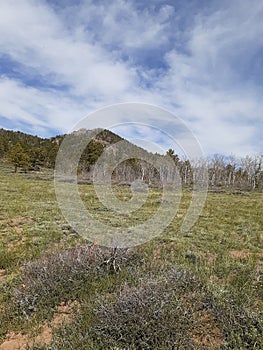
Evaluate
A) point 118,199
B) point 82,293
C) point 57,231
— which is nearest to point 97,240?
point 57,231

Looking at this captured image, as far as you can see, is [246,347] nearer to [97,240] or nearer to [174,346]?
[174,346]

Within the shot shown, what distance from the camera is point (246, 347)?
3713 mm

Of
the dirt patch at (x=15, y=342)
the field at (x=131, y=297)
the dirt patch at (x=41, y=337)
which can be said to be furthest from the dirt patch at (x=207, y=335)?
the dirt patch at (x=15, y=342)

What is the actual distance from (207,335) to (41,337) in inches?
100

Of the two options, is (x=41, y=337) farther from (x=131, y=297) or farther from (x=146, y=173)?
(x=146, y=173)

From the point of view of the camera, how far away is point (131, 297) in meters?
4.41

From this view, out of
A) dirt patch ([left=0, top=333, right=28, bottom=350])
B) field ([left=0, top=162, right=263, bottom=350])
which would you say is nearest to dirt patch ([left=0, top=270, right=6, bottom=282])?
field ([left=0, top=162, right=263, bottom=350])

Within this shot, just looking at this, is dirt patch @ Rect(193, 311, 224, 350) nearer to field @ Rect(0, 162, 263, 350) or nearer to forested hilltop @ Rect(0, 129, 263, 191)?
field @ Rect(0, 162, 263, 350)

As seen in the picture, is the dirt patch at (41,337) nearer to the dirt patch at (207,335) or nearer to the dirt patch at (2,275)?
the dirt patch at (2,275)

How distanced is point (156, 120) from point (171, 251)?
3.79 meters

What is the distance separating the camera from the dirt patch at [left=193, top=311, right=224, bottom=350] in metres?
3.83

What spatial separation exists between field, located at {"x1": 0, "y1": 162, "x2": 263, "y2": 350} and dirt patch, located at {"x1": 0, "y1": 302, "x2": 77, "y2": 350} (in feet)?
0.05

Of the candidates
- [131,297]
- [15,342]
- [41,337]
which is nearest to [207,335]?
[131,297]

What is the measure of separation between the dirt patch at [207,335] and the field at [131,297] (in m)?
0.01
